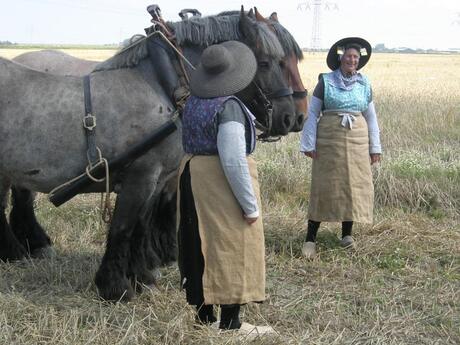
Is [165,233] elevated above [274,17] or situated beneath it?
situated beneath

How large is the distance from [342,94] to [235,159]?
2.39 meters

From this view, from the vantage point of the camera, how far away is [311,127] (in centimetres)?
528

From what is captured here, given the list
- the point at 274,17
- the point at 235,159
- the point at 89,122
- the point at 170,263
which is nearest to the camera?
the point at 235,159

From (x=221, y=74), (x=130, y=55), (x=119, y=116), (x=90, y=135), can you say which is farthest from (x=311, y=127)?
(x=221, y=74)

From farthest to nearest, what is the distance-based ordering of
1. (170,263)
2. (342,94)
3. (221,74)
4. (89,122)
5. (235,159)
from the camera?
1. (342,94)
2. (170,263)
3. (89,122)
4. (221,74)
5. (235,159)

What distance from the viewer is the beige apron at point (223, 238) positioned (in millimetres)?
3291

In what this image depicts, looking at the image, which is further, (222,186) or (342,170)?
(342,170)

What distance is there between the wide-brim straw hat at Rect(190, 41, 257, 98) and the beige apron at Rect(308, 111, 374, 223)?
2.13 meters

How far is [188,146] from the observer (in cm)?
340

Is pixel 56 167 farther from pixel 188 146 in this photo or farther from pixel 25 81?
pixel 188 146

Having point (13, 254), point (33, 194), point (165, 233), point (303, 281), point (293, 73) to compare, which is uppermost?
point (293, 73)

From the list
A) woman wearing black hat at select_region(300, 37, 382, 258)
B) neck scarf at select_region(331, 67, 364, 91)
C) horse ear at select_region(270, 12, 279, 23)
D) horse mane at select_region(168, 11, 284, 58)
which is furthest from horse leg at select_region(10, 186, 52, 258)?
neck scarf at select_region(331, 67, 364, 91)

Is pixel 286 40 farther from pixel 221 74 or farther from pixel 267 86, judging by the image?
pixel 221 74

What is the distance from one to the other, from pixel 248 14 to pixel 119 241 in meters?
1.75
